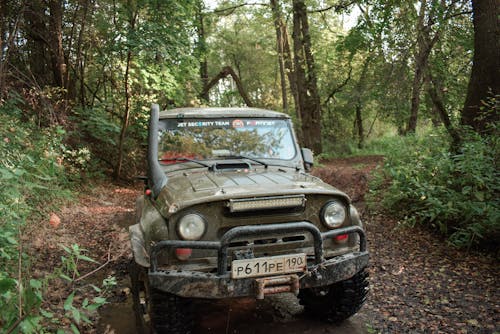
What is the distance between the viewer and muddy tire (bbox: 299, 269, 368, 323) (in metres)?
3.52

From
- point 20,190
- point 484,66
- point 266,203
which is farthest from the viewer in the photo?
point 484,66

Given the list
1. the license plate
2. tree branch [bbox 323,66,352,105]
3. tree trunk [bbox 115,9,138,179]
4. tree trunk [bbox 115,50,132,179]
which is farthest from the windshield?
tree branch [bbox 323,66,352,105]

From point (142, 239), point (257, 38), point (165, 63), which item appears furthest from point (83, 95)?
point (257, 38)

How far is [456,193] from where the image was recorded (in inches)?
221

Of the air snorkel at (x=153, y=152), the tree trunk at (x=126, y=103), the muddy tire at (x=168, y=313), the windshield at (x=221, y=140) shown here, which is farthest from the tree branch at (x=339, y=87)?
the muddy tire at (x=168, y=313)

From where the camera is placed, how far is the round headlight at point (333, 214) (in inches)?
130

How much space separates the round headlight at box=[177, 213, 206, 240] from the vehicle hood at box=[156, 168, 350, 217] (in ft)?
0.34

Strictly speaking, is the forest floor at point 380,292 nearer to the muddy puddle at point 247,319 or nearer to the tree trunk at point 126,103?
the muddy puddle at point 247,319

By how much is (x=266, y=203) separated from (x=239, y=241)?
0.35m

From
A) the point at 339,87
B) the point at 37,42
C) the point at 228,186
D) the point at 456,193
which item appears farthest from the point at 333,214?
the point at 339,87

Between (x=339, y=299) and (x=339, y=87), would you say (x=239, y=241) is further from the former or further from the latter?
(x=339, y=87)

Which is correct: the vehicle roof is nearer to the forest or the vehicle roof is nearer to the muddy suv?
the muddy suv

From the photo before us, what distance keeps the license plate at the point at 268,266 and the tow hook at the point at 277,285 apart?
42 millimetres

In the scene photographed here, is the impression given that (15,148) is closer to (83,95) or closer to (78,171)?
(78,171)
